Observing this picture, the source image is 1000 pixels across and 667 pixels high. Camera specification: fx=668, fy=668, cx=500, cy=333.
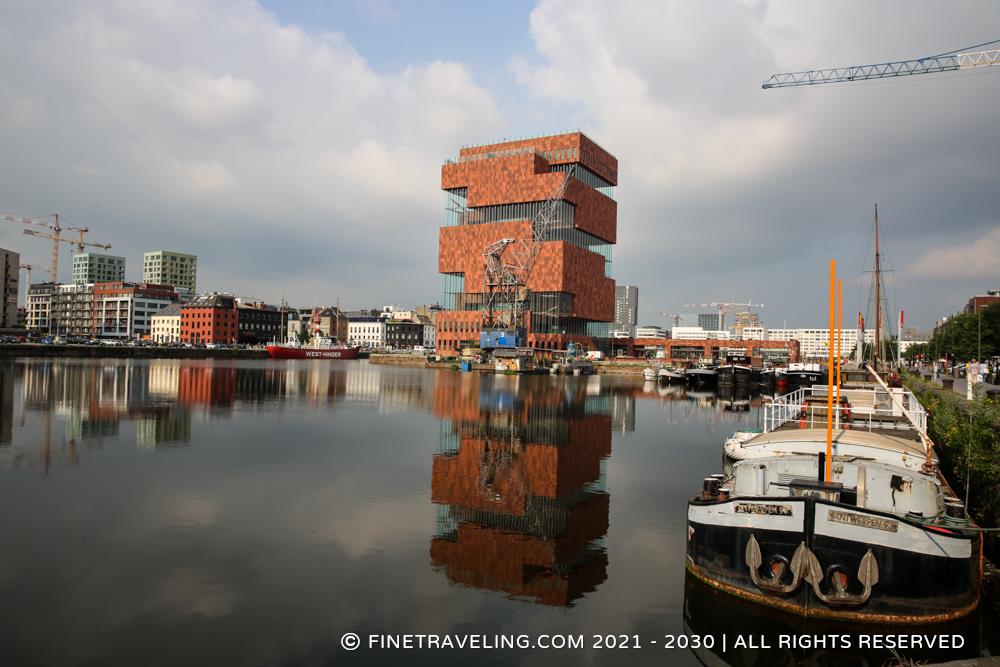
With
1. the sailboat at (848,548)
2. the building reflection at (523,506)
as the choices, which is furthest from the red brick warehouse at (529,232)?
the sailboat at (848,548)

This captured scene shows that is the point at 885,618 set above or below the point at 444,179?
below

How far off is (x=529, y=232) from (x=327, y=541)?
151 m

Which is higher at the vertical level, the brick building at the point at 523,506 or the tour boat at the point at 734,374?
the tour boat at the point at 734,374

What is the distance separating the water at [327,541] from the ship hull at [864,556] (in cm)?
141

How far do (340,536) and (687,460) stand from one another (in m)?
19.3

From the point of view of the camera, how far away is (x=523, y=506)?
70.2 ft

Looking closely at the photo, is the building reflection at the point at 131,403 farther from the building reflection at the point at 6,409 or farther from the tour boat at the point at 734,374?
the tour boat at the point at 734,374

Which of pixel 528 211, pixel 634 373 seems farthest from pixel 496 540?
pixel 528 211

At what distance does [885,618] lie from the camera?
39.7 ft

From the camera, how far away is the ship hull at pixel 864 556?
→ 39.4 ft

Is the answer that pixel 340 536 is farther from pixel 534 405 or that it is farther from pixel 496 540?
pixel 534 405

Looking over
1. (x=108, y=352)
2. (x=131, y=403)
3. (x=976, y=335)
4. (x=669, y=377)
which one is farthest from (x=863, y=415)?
(x=108, y=352)

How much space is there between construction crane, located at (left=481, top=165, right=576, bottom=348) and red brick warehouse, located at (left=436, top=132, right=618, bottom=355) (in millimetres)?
1691

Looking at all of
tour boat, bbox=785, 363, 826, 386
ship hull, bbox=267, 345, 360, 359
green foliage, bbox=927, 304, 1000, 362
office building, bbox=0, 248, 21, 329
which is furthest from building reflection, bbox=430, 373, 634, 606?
office building, bbox=0, 248, 21, 329
